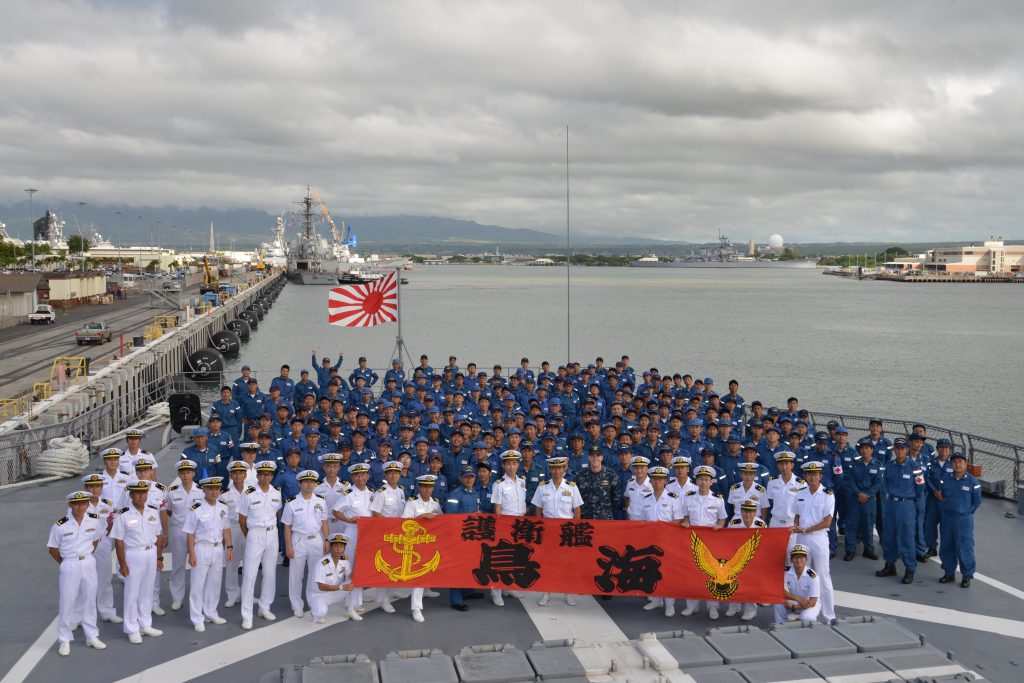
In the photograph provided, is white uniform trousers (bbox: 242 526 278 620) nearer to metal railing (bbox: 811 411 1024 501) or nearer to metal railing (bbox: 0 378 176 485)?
metal railing (bbox: 811 411 1024 501)

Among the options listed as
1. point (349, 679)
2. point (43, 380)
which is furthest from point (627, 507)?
point (43, 380)

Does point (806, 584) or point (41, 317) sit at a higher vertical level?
point (41, 317)

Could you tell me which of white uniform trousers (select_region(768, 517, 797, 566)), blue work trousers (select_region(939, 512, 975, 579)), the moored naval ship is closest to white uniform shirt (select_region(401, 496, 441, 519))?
Result: white uniform trousers (select_region(768, 517, 797, 566))

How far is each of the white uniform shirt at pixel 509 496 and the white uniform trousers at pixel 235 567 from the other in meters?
2.52

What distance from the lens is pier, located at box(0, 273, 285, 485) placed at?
14516 mm

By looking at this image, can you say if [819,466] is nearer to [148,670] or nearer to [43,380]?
[148,670]

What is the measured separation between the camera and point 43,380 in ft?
84.4

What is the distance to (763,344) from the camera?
52.8 meters

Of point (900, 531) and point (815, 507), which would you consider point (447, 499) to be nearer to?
point (815, 507)

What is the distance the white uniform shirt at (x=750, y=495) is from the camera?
7945 millimetres

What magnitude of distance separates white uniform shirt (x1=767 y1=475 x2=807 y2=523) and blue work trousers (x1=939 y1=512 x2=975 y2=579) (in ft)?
6.02

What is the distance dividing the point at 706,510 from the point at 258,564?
429cm

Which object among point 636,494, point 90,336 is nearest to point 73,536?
point 636,494

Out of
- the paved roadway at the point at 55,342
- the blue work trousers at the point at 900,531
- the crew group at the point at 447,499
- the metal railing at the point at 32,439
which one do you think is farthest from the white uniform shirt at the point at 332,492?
the paved roadway at the point at 55,342
